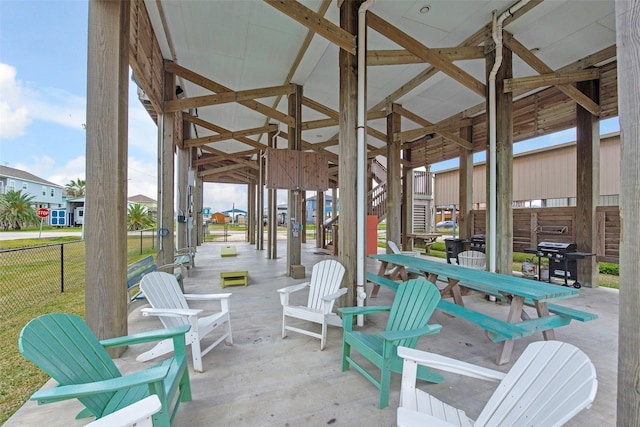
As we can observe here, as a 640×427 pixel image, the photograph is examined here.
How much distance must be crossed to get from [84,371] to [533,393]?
2.23m

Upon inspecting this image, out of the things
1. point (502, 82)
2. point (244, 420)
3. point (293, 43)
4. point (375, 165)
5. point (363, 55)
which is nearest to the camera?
point (244, 420)

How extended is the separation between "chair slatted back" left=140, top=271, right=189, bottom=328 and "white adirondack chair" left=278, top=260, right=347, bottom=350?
1.03 meters

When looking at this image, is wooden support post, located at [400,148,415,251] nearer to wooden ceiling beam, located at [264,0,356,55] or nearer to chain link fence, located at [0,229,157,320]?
wooden ceiling beam, located at [264,0,356,55]

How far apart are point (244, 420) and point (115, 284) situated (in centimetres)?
166

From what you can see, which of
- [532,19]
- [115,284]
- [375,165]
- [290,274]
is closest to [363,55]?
[532,19]

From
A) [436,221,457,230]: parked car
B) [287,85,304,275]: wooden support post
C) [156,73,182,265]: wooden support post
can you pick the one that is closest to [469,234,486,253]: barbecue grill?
[287,85,304,275]: wooden support post

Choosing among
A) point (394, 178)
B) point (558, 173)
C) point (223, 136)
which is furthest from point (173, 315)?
point (558, 173)

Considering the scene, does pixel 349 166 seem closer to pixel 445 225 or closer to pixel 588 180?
pixel 588 180

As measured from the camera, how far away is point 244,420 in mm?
1786

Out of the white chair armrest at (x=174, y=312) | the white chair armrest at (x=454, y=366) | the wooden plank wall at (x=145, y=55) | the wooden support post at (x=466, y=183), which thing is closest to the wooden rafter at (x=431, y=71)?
the wooden support post at (x=466, y=183)

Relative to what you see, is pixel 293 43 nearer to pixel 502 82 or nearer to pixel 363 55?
pixel 363 55

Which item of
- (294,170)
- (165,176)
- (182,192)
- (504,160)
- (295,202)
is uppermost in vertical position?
(294,170)

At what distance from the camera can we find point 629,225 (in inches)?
37.6

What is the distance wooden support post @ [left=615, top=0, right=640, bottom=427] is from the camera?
92 centimetres
